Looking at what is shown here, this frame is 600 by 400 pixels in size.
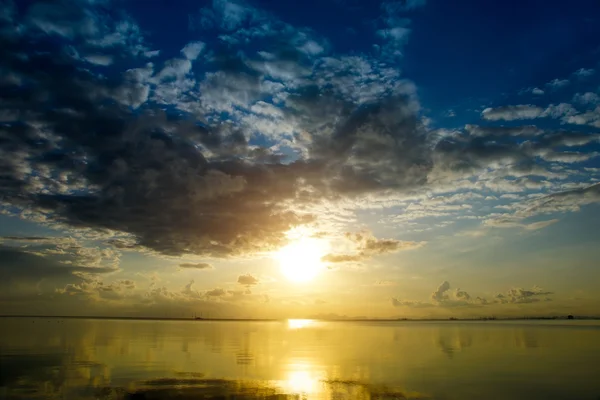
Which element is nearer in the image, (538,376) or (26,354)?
(538,376)

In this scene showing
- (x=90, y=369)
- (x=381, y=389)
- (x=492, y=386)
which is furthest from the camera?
(x=90, y=369)

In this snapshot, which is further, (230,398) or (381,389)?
(381,389)

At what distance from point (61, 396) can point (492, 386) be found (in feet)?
127

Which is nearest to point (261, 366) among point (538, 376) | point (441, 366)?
point (441, 366)

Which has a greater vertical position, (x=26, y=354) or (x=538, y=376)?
(x=26, y=354)

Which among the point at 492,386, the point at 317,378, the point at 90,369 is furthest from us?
the point at 90,369

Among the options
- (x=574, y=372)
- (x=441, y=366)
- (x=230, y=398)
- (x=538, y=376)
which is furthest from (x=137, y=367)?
(x=574, y=372)

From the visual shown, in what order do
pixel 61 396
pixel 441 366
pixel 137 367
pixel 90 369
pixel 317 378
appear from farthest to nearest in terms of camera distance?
1. pixel 441 366
2. pixel 137 367
3. pixel 90 369
4. pixel 317 378
5. pixel 61 396

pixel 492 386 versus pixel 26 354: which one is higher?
pixel 26 354

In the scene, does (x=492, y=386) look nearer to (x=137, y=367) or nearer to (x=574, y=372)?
(x=574, y=372)

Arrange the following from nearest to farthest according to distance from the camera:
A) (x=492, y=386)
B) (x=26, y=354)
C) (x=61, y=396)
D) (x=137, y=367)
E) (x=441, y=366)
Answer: (x=61, y=396) < (x=492, y=386) < (x=137, y=367) < (x=441, y=366) < (x=26, y=354)

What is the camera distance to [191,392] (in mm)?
34594

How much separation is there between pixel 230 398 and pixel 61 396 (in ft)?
43.7

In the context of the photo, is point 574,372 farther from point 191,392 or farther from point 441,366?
point 191,392
